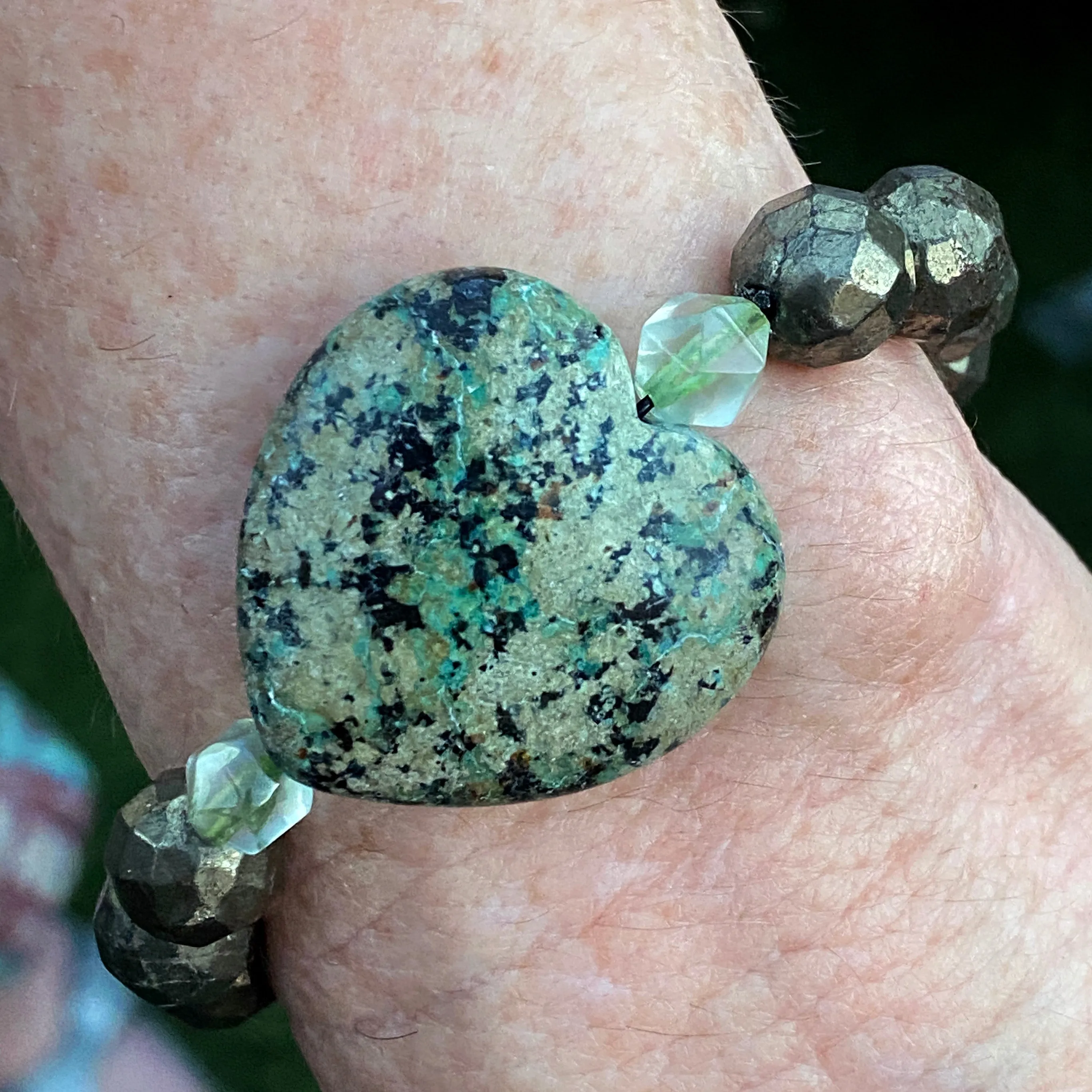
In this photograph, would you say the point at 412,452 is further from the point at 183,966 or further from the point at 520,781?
the point at 183,966

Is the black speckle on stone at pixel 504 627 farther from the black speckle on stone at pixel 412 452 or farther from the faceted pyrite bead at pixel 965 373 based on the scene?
the faceted pyrite bead at pixel 965 373

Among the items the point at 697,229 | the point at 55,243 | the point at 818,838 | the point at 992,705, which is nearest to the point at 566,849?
the point at 818,838

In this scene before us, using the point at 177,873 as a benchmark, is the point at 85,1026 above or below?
below

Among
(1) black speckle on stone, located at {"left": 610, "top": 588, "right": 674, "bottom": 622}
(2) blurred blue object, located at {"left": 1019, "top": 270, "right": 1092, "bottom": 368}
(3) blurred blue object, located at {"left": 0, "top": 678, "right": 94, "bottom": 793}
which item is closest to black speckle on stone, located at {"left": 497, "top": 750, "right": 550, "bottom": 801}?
(1) black speckle on stone, located at {"left": 610, "top": 588, "right": 674, "bottom": 622}

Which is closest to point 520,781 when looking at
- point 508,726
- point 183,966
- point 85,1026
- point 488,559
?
point 508,726

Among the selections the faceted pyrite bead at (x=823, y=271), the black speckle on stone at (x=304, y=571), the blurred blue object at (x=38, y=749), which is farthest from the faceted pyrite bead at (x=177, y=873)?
the blurred blue object at (x=38, y=749)

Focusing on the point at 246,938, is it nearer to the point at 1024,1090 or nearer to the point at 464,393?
the point at 464,393
